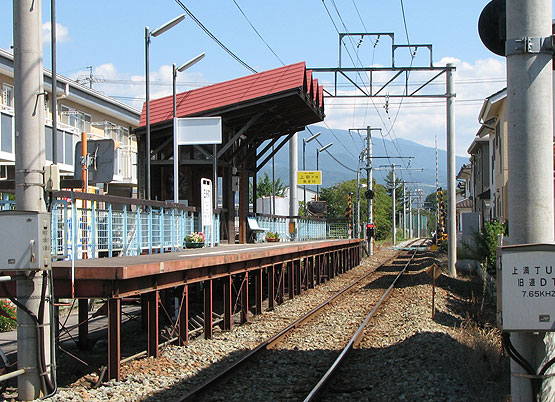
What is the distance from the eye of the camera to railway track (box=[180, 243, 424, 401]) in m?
8.55

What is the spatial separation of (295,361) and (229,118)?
570 inches

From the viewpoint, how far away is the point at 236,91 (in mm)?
23922

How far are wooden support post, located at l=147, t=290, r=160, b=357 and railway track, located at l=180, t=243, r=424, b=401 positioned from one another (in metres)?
1.23

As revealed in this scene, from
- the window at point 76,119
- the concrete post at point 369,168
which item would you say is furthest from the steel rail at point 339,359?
the concrete post at point 369,168

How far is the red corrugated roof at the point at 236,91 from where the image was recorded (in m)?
23.2

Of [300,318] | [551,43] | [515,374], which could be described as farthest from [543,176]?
[300,318]

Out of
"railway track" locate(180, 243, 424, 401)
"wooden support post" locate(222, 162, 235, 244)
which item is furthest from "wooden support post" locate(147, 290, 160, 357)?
"wooden support post" locate(222, 162, 235, 244)

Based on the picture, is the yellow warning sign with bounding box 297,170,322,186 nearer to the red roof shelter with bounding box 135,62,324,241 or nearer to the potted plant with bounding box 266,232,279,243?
the potted plant with bounding box 266,232,279,243

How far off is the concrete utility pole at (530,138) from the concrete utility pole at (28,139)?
5.20 m

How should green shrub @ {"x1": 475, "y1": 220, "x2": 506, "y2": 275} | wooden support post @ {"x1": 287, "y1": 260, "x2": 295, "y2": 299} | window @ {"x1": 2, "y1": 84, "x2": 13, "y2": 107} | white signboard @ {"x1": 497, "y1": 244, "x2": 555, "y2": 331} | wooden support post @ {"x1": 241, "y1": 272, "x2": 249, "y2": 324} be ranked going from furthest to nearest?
green shrub @ {"x1": 475, "y1": 220, "x2": 506, "y2": 275}, window @ {"x1": 2, "y1": 84, "x2": 13, "y2": 107}, wooden support post @ {"x1": 287, "y1": 260, "x2": 295, "y2": 299}, wooden support post @ {"x1": 241, "y1": 272, "x2": 249, "y2": 324}, white signboard @ {"x1": 497, "y1": 244, "x2": 555, "y2": 331}

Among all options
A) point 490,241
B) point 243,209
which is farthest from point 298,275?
point 490,241

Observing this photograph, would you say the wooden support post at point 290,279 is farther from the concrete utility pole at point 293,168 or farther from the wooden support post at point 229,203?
the concrete utility pole at point 293,168

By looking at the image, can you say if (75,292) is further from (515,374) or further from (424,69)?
(424,69)

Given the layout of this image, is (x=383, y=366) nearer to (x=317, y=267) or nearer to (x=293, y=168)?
(x=317, y=267)
